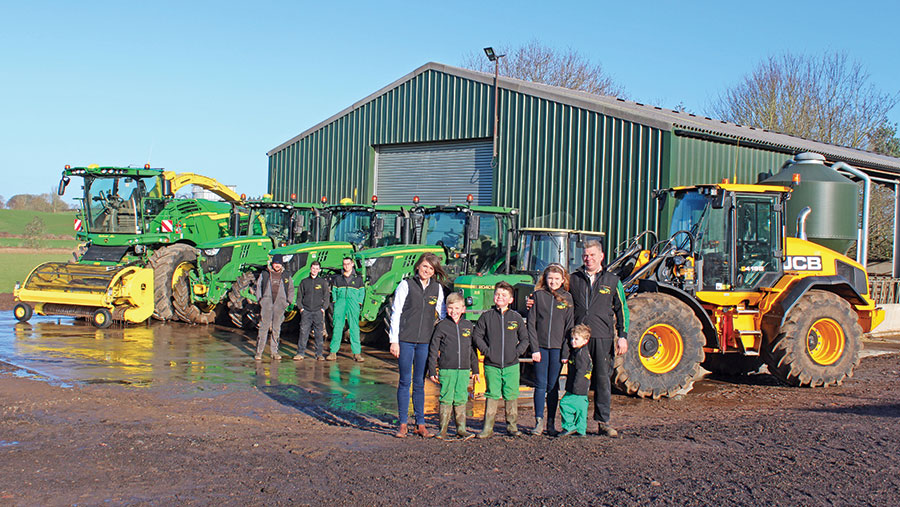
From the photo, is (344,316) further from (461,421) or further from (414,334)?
(461,421)

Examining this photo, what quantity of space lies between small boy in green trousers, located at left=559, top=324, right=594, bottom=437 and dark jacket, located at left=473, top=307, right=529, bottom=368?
47 cm

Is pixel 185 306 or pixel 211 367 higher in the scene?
pixel 185 306

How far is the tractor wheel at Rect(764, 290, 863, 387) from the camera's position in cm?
1016

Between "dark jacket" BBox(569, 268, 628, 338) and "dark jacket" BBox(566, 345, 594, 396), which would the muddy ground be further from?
"dark jacket" BBox(569, 268, 628, 338)

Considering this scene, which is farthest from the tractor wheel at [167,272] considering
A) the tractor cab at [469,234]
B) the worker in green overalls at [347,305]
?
the worker in green overalls at [347,305]

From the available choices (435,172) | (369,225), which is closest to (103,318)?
(369,225)

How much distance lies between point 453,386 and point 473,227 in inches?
281

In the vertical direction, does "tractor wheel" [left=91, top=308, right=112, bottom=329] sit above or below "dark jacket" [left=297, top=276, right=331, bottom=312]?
below

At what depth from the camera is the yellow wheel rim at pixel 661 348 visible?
9383 millimetres

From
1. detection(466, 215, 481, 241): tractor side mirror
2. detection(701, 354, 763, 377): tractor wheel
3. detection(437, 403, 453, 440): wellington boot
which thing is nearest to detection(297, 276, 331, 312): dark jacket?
detection(466, 215, 481, 241): tractor side mirror

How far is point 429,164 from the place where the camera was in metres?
21.1

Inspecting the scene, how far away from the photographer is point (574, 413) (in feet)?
23.6

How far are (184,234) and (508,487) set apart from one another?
45.4ft

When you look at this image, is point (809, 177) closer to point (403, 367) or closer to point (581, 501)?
point (403, 367)
